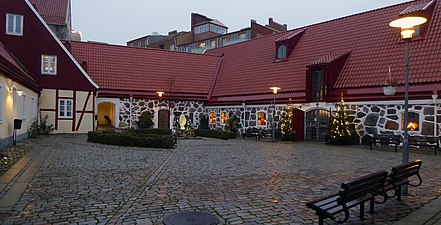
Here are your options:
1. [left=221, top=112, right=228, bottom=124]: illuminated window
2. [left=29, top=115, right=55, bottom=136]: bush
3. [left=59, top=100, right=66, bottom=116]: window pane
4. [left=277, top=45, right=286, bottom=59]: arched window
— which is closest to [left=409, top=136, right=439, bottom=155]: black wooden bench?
[left=277, top=45, right=286, bottom=59]: arched window

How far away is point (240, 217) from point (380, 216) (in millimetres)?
2296

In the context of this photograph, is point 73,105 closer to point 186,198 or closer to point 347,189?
point 186,198

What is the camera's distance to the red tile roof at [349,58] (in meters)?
17.8

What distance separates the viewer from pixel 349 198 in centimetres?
519

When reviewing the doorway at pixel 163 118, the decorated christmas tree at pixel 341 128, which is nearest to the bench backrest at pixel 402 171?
the decorated christmas tree at pixel 341 128

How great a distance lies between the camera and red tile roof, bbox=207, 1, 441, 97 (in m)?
17.8

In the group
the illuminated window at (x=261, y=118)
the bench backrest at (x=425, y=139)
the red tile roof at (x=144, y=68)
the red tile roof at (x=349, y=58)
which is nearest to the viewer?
the bench backrest at (x=425, y=139)

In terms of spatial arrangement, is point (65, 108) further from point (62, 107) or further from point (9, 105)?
point (9, 105)

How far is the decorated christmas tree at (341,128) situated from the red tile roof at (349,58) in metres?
1.69

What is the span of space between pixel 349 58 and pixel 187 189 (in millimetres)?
16201

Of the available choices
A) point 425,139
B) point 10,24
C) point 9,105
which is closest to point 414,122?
point 425,139

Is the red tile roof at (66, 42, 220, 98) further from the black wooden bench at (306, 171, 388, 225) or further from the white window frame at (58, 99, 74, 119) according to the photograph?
the black wooden bench at (306, 171, 388, 225)

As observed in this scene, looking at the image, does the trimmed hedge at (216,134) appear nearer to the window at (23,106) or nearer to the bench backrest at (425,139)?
the bench backrest at (425,139)

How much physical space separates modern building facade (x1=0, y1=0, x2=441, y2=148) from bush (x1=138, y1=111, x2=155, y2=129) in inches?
22.1
